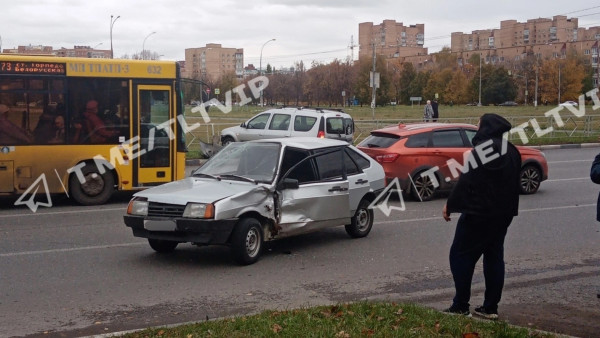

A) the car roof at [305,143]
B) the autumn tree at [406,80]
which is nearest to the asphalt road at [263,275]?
the car roof at [305,143]

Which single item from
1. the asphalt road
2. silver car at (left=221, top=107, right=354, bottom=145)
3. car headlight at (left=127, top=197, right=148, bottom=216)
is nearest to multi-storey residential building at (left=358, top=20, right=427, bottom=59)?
silver car at (left=221, top=107, right=354, bottom=145)

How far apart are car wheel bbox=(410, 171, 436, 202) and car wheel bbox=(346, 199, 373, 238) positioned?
4.10 metres

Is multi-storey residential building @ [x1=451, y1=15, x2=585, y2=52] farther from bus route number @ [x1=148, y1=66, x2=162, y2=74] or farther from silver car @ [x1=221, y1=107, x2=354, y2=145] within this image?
bus route number @ [x1=148, y1=66, x2=162, y2=74]

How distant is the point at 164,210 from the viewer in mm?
8758

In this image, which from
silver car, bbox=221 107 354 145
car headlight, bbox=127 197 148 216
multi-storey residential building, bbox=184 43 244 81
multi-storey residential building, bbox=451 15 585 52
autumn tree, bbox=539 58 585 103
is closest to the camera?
car headlight, bbox=127 197 148 216

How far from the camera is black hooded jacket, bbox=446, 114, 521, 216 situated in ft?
20.2

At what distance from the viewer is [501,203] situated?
6.17 meters

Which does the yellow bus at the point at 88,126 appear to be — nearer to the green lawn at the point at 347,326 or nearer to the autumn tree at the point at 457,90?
the green lawn at the point at 347,326

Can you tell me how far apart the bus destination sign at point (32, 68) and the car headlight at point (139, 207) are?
20.6ft

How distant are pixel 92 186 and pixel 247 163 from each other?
18.7 ft

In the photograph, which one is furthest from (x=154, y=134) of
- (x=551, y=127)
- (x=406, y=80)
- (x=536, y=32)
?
(x=536, y=32)

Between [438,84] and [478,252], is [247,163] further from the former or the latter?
[438,84]

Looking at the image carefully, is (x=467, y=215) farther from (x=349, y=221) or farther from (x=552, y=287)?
(x=349, y=221)

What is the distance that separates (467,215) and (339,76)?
84.9m
